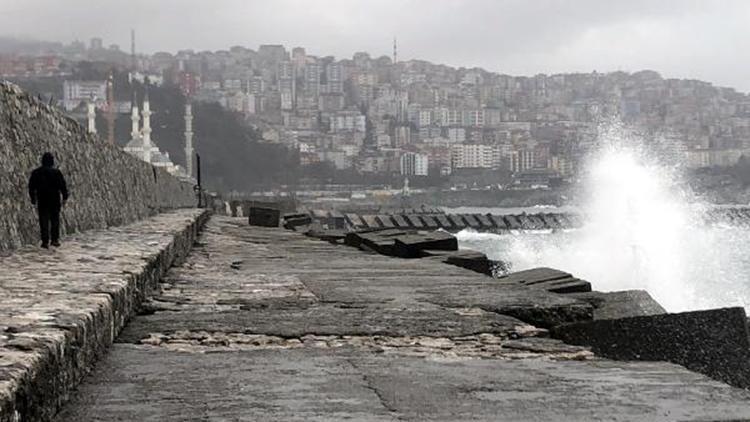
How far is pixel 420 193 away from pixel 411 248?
479 ft

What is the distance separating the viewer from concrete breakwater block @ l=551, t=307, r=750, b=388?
4.14m

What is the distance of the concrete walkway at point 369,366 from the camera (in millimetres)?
2684

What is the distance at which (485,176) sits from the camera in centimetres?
16850

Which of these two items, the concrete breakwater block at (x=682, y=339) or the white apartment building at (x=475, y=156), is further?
the white apartment building at (x=475, y=156)

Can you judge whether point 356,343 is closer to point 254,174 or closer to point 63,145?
point 63,145

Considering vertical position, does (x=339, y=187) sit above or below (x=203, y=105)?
below

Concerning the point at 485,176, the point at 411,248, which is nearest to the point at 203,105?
the point at 485,176

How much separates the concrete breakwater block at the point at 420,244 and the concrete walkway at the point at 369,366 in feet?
13.1

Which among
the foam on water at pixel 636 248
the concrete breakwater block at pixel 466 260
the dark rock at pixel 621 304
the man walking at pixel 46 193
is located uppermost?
the man walking at pixel 46 193

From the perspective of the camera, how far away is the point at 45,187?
542 cm

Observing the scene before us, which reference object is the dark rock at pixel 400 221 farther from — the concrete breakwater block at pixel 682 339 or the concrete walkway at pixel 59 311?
the concrete breakwater block at pixel 682 339

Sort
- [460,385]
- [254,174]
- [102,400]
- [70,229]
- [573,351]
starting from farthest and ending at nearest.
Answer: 1. [254,174]
2. [70,229]
3. [573,351]
4. [460,385]
5. [102,400]

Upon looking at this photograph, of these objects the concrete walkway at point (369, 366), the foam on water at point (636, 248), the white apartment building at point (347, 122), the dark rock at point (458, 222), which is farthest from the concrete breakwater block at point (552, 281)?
the white apartment building at point (347, 122)

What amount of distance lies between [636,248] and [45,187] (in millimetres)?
39388
